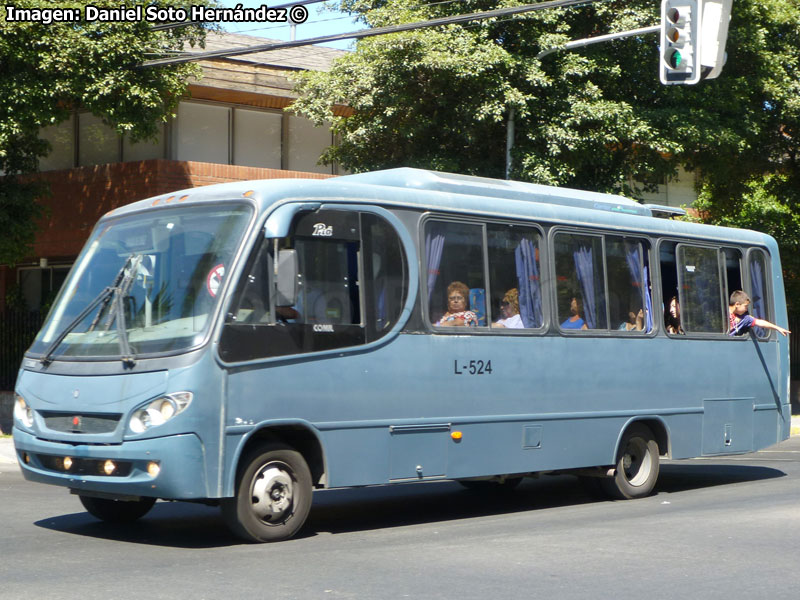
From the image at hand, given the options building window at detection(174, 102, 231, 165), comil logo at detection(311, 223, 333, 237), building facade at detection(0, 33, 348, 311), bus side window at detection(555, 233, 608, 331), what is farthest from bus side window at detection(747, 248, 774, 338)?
building window at detection(174, 102, 231, 165)

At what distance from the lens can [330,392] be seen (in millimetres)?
9336

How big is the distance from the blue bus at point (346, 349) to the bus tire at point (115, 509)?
2 cm

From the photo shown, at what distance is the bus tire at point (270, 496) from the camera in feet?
29.0

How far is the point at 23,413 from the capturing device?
30.9 feet

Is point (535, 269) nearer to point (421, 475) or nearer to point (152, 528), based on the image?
point (421, 475)

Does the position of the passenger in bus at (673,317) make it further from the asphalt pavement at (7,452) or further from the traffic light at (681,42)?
the asphalt pavement at (7,452)

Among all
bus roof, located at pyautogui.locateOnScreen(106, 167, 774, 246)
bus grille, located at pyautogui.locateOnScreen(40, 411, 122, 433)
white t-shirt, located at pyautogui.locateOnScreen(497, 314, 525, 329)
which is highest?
bus roof, located at pyautogui.locateOnScreen(106, 167, 774, 246)

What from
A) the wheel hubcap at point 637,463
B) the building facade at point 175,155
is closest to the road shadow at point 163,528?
the wheel hubcap at point 637,463

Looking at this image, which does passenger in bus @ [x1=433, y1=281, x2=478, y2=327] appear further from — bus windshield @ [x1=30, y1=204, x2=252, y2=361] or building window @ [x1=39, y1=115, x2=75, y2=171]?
building window @ [x1=39, y1=115, x2=75, y2=171]

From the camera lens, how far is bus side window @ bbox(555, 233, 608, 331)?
11.5m

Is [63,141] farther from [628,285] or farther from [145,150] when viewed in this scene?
[628,285]

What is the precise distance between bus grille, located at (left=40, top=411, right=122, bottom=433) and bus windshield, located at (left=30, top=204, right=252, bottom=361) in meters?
0.47

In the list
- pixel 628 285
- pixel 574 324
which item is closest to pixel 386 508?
pixel 574 324

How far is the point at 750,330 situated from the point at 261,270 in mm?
7003
